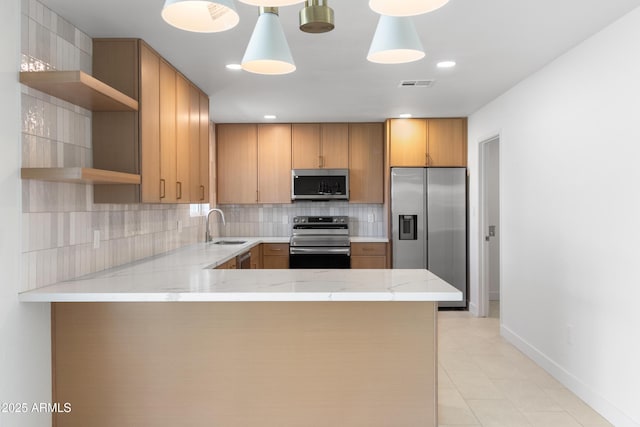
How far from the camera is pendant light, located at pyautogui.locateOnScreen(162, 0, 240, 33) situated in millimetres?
1247

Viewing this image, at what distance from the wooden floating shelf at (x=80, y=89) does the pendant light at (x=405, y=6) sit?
Result: 1.55 m

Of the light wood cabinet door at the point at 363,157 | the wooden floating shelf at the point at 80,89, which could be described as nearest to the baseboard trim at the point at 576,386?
the light wood cabinet door at the point at 363,157

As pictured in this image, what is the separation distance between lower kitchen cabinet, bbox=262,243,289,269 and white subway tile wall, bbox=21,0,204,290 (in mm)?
2563

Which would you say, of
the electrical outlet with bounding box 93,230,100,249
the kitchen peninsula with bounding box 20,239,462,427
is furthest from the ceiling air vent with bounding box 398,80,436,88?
the electrical outlet with bounding box 93,230,100,249

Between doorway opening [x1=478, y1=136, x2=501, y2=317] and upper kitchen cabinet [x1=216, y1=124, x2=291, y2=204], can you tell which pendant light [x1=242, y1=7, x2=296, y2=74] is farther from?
upper kitchen cabinet [x1=216, y1=124, x2=291, y2=204]

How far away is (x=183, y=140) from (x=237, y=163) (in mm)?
2282

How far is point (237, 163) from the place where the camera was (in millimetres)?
5887

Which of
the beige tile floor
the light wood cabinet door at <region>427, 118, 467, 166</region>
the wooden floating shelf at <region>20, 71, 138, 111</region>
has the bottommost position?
the beige tile floor

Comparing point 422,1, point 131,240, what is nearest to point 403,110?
point 131,240

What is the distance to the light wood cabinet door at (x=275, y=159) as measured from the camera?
19.2 feet

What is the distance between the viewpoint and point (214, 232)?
234 inches

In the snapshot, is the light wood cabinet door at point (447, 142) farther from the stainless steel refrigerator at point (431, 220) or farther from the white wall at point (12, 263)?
the white wall at point (12, 263)

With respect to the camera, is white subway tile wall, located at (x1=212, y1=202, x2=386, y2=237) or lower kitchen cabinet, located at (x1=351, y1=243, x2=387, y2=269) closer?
lower kitchen cabinet, located at (x1=351, y1=243, x2=387, y2=269)

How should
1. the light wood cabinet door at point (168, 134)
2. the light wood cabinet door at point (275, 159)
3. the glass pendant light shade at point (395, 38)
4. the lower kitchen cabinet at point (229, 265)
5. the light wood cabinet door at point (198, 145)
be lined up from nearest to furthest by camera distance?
1. the glass pendant light shade at point (395, 38)
2. the light wood cabinet door at point (168, 134)
3. the lower kitchen cabinet at point (229, 265)
4. the light wood cabinet door at point (198, 145)
5. the light wood cabinet door at point (275, 159)
